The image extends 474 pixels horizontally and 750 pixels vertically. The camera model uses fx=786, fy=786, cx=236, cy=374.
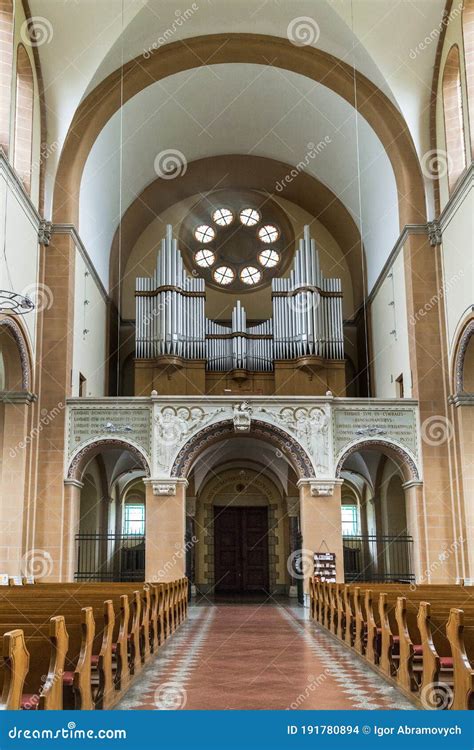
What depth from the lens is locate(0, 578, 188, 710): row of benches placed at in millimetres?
4512

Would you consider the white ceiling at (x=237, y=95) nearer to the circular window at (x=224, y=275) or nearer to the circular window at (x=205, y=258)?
the circular window at (x=205, y=258)

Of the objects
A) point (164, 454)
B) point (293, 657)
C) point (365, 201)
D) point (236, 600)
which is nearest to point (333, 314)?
point (365, 201)

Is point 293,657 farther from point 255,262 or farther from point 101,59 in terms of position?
point 255,262

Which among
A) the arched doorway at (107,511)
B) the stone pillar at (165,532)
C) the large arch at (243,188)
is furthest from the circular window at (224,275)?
the stone pillar at (165,532)

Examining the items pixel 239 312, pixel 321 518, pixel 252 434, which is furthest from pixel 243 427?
pixel 239 312

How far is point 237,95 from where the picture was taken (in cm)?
2170

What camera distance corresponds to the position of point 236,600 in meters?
21.3

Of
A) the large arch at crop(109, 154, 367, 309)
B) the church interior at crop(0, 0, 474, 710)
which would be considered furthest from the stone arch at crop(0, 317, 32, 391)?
the large arch at crop(109, 154, 367, 309)

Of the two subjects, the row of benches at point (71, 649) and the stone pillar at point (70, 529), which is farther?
the stone pillar at point (70, 529)

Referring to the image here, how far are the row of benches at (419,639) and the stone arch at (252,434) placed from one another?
6831 millimetres

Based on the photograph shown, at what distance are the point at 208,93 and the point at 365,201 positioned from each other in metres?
5.34

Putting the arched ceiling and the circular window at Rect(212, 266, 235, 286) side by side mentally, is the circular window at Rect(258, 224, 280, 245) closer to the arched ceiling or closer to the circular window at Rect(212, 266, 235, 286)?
the circular window at Rect(212, 266, 235, 286)

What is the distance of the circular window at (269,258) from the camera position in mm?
25641

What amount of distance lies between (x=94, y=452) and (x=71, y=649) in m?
12.4
